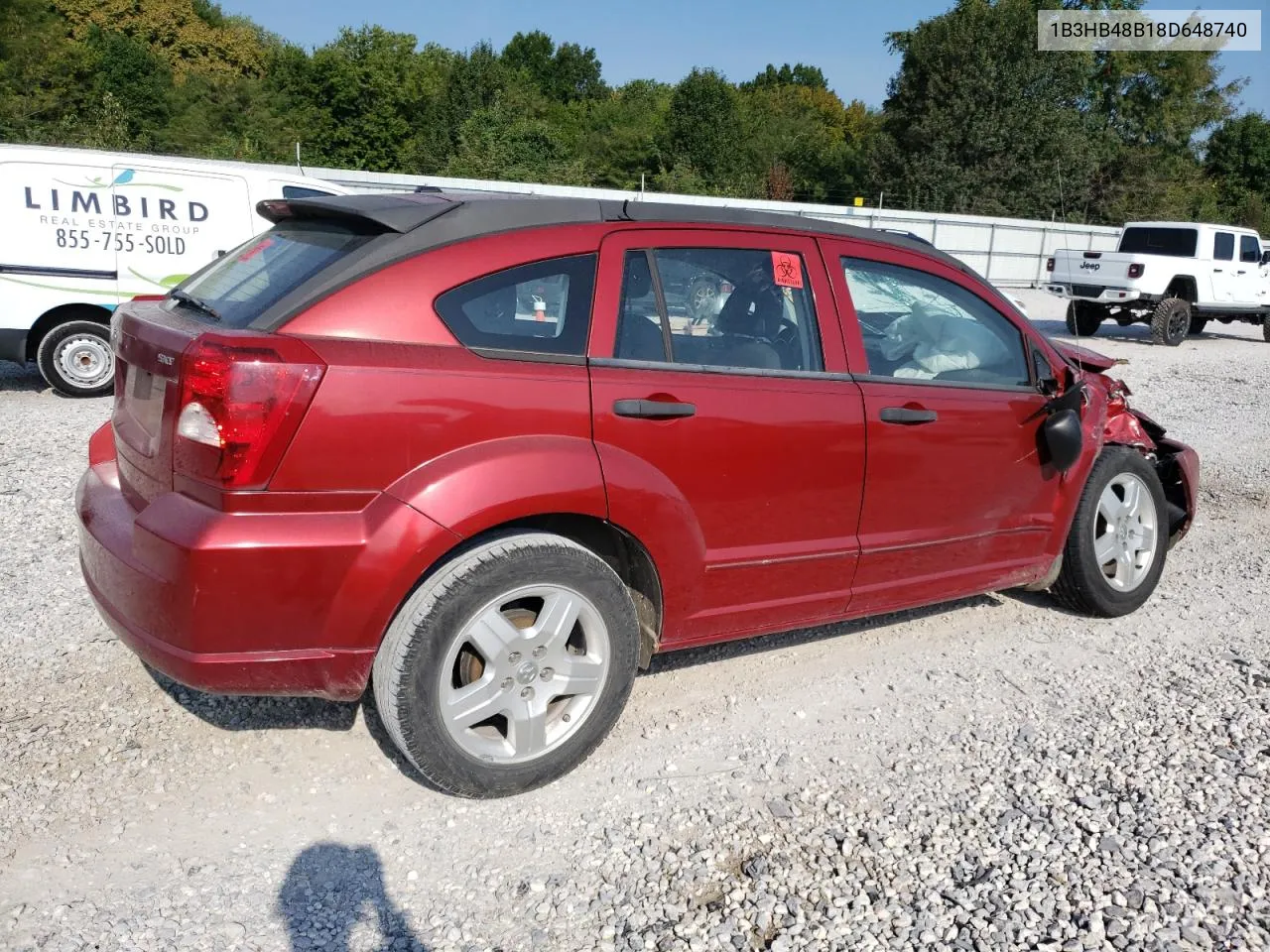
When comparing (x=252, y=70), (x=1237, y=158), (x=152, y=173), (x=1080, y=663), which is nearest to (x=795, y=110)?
(x=1237, y=158)

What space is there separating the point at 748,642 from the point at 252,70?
65574 millimetres

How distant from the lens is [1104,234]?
1300 inches

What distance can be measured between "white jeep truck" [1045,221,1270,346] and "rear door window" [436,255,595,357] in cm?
1546

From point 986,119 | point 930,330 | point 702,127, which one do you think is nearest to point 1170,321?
point 930,330

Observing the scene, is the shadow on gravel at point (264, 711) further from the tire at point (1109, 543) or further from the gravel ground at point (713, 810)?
the tire at point (1109, 543)

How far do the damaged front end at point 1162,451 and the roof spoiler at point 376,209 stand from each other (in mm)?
3178

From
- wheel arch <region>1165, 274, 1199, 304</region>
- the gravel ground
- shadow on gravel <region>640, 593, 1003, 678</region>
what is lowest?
the gravel ground

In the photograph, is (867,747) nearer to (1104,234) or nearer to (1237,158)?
(1104,234)

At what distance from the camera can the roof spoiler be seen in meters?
3.08

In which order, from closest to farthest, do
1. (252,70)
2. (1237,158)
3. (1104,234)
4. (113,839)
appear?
(113,839) < (1104,234) < (1237,158) < (252,70)

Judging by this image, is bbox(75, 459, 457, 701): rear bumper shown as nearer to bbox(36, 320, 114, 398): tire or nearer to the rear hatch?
the rear hatch

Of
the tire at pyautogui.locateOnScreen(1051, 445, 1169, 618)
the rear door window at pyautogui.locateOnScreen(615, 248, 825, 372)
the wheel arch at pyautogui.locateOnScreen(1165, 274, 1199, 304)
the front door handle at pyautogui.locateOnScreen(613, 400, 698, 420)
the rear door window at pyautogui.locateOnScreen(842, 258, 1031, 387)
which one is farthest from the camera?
the wheel arch at pyautogui.locateOnScreen(1165, 274, 1199, 304)

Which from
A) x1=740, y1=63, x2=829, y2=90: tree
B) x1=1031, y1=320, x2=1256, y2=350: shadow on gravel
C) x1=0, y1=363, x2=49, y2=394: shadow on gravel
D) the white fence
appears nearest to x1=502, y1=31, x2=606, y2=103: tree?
x1=740, y1=63, x2=829, y2=90: tree

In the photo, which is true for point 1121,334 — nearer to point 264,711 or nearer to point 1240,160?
point 264,711
